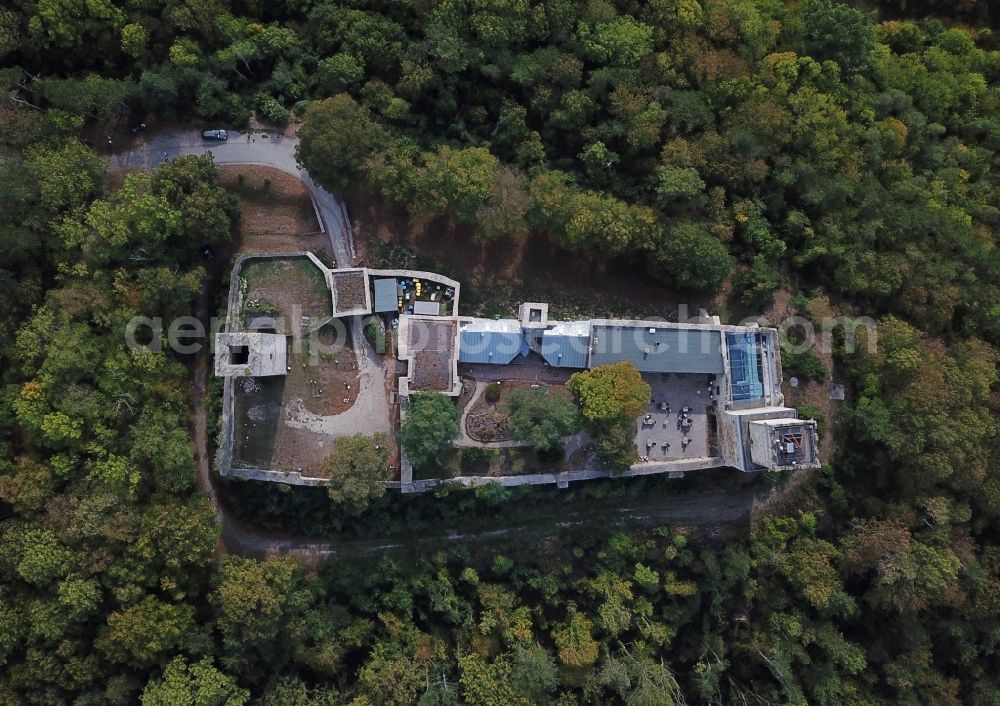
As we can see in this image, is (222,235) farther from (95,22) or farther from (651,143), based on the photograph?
(651,143)

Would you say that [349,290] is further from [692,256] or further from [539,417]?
[692,256]

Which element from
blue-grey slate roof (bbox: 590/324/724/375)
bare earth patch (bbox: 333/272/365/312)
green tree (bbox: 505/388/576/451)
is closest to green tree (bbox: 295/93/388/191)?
bare earth patch (bbox: 333/272/365/312)

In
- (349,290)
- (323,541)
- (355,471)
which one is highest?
(349,290)

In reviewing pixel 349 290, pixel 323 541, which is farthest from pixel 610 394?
pixel 323 541

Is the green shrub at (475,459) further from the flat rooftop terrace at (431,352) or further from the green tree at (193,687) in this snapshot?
the green tree at (193,687)

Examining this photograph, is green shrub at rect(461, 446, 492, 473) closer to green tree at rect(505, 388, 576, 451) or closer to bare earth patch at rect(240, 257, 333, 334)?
green tree at rect(505, 388, 576, 451)

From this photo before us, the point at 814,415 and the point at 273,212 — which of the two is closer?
the point at 273,212

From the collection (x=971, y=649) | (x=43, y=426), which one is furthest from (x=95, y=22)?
(x=971, y=649)
